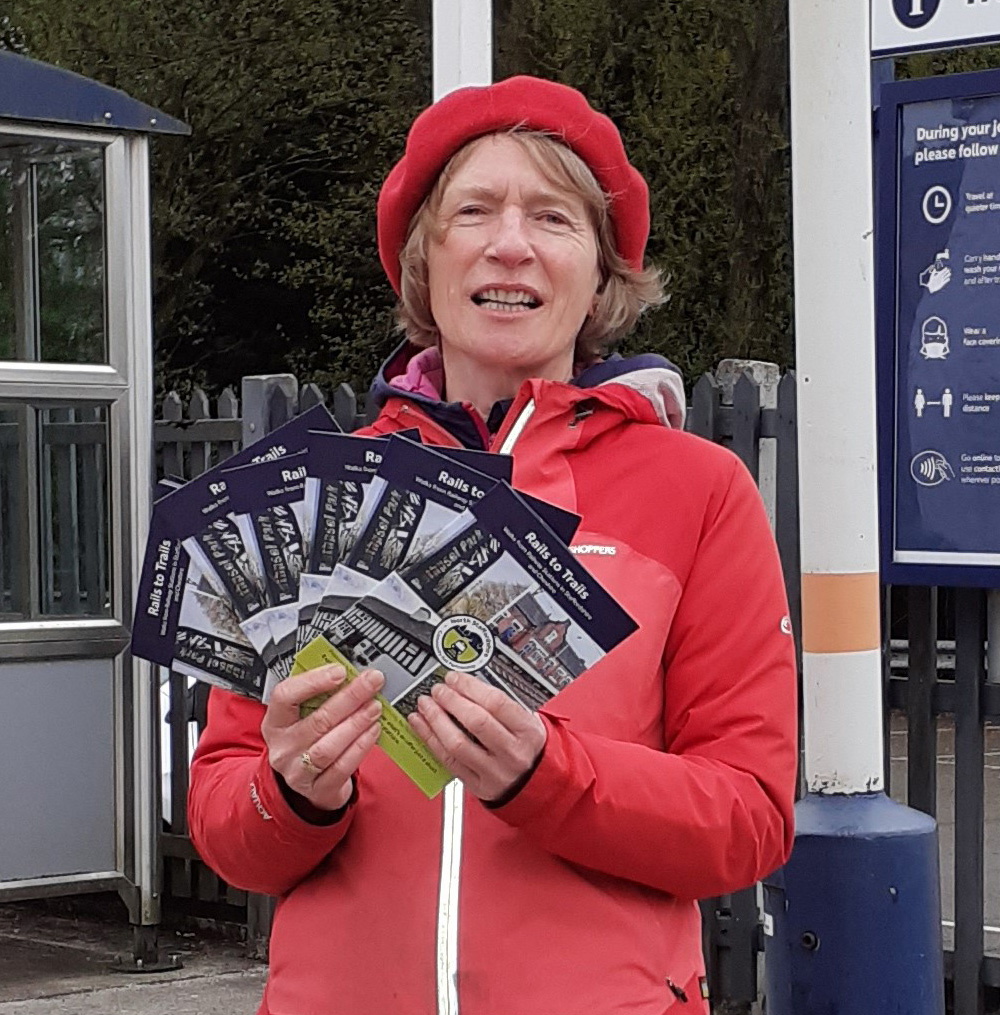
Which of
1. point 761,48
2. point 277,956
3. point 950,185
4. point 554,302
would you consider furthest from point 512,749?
point 761,48

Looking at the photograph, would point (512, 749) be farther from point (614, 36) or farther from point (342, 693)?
point (614, 36)

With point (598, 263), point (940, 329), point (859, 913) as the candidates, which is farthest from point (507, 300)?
point (940, 329)

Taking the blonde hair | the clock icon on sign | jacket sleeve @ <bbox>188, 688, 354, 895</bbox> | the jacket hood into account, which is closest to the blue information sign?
the clock icon on sign

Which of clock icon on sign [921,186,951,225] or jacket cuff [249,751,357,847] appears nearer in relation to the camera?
jacket cuff [249,751,357,847]

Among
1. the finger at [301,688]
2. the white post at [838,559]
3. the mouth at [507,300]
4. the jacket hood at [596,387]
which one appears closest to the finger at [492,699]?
the finger at [301,688]

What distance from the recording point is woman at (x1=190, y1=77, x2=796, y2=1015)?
75.4 inches

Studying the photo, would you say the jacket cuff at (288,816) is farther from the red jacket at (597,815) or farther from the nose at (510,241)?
the nose at (510,241)

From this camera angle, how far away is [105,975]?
6363 mm

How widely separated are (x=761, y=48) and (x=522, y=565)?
1467 centimetres

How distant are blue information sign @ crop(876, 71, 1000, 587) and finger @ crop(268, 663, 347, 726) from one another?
3.35 metres

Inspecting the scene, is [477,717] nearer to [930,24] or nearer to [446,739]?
[446,739]

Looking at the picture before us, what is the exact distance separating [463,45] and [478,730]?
2.85 meters

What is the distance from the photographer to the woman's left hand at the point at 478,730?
1.83 metres

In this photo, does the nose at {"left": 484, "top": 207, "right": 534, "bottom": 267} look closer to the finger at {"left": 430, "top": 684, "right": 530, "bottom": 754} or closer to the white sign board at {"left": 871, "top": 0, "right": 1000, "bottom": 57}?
the finger at {"left": 430, "top": 684, "right": 530, "bottom": 754}
